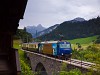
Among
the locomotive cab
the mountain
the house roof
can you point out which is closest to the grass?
the house roof

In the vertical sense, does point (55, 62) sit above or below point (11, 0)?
below

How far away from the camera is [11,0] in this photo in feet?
15.5

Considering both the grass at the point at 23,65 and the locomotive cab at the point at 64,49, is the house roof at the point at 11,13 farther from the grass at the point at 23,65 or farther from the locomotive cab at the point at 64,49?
the locomotive cab at the point at 64,49

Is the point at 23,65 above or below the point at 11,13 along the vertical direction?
below

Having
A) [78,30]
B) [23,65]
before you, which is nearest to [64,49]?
[23,65]

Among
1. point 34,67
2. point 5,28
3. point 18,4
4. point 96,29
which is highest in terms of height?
point 96,29

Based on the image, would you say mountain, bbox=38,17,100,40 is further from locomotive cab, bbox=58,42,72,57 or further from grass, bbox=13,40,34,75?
locomotive cab, bbox=58,42,72,57

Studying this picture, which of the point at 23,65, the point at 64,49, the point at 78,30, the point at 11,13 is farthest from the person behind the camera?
the point at 78,30

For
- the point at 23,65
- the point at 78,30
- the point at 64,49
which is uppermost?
the point at 78,30

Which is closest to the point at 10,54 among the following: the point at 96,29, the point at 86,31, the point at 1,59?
the point at 1,59

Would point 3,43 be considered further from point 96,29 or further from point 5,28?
point 96,29

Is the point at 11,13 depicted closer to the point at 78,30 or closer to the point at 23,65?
the point at 23,65

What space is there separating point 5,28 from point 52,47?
3557 centimetres

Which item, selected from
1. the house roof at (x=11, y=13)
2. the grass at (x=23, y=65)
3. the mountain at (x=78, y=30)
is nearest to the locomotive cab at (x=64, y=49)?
the grass at (x=23, y=65)
